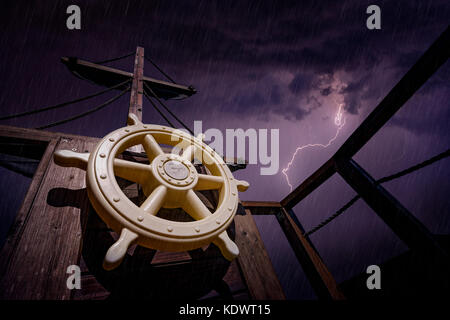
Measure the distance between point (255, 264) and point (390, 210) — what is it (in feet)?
2.88

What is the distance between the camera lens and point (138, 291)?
0.87 m

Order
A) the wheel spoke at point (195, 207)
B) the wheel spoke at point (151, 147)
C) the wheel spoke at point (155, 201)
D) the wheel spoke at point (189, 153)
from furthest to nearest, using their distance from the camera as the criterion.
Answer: the wheel spoke at point (189, 153)
the wheel spoke at point (151, 147)
the wheel spoke at point (195, 207)
the wheel spoke at point (155, 201)

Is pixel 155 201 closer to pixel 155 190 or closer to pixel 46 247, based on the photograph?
pixel 155 190

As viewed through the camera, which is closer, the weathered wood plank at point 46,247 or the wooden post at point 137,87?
the weathered wood plank at point 46,247

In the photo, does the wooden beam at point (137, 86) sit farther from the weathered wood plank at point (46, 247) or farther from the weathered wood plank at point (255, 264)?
the weathered wood plank at point (255, 264)

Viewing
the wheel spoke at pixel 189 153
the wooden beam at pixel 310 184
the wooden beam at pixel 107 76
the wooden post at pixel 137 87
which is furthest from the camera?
the wooden beam at pixel 107 76

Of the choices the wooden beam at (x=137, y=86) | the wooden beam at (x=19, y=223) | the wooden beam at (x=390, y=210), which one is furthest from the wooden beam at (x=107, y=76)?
the wooden beam at (x=390, y=210)

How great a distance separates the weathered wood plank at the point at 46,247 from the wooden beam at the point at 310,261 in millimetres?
1362

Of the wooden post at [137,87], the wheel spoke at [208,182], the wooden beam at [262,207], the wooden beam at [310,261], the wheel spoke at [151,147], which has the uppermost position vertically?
the wooden post at [137,87]

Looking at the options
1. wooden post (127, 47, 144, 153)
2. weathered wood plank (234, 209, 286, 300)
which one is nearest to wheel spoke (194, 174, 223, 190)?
weathered wood plank (234, 209, 286, 300)

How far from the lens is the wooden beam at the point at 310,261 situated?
3.84 ft

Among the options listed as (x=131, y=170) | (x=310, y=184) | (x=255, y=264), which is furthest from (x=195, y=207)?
(x=310, y=184)

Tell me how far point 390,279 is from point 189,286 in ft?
9.11
